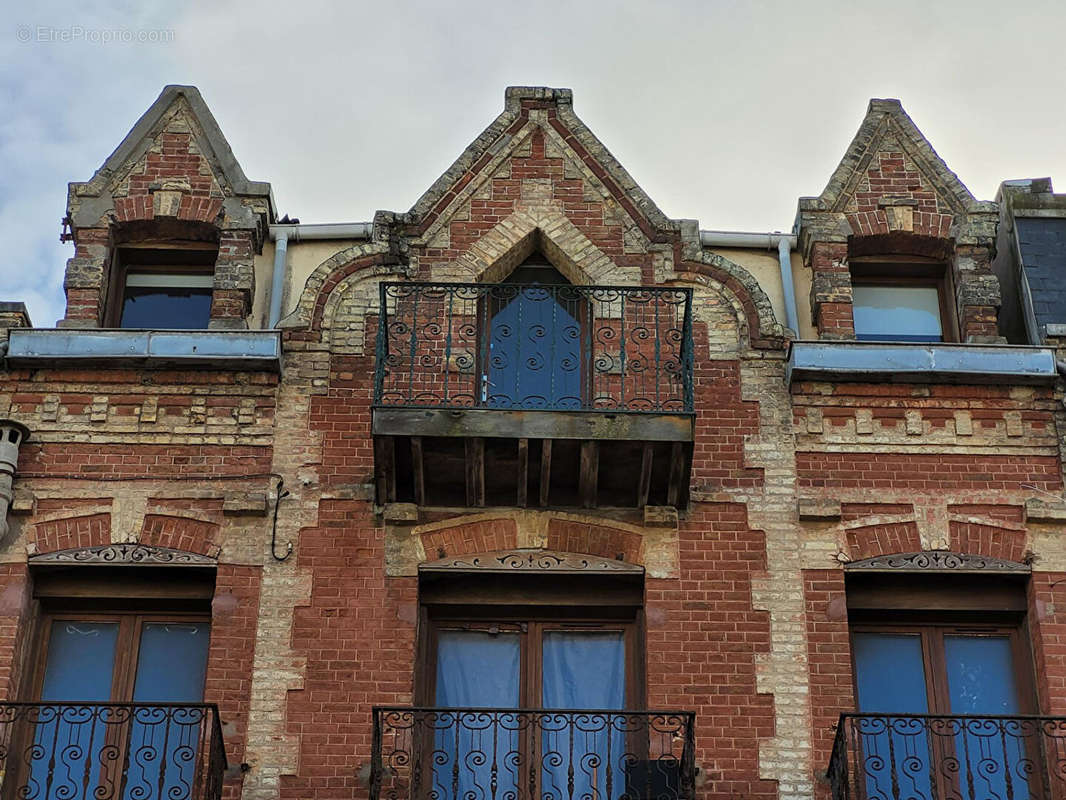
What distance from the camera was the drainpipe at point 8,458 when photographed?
13.5 metres

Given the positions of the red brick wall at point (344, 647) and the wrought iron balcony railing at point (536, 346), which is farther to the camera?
the wrought iron balcony railing at point (536, 346)

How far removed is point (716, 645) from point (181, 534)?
4044 mm

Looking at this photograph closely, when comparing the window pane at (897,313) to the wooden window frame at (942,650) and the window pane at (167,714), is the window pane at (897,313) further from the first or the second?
the window pane at (167,714)

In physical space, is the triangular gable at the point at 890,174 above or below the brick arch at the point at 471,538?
above

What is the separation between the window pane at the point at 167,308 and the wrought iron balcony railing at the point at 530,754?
435 centimetres

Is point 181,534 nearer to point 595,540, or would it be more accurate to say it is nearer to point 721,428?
point 595,540

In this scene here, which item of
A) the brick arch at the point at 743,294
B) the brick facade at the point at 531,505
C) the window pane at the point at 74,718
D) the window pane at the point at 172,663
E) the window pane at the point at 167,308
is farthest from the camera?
the window pane at the point at 167,308

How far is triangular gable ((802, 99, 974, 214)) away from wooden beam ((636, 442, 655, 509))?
3338 mm

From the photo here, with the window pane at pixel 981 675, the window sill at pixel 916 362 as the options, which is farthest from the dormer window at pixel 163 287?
the window pane at pixel 981 675

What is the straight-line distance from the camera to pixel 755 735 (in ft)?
41.6

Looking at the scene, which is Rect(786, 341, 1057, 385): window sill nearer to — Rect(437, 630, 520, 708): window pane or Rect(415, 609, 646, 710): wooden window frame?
Rect(415, 609, 646, 710): wooden window frame

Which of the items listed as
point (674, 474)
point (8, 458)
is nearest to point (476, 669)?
point (674, 474)

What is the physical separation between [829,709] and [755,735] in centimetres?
58

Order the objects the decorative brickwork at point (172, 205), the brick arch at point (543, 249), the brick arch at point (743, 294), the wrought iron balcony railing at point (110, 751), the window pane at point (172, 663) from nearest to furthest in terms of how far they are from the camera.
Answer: the wrought iron balcony railing at point (110, 751) < the window pane at point (172, 663) < the brick arch at point (743, 294) < the decorative brickwork at point (172, 205) < the brick arch at point (543, 249)
